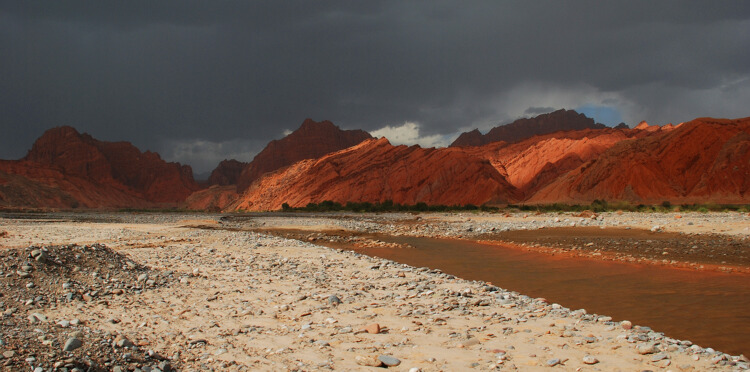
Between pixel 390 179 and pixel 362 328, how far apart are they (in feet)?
276

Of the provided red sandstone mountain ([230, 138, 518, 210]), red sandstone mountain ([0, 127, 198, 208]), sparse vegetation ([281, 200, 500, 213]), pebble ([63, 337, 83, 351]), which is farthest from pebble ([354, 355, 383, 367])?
red sandstone mountain ([0, 127, 198, 208])

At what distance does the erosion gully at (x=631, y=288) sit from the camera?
7.93m

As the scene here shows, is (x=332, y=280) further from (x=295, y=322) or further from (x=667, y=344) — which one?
(x=667, y=344)

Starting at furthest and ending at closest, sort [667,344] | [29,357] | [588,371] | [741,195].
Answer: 1. [741,195]
2. [667,344]
3. [588,371]
4. [29,357]

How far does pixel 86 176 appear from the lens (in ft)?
523

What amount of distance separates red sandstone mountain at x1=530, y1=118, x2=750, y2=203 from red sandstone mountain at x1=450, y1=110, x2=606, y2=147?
94535 mm

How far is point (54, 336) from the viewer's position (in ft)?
18.9

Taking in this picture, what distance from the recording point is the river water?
791cm

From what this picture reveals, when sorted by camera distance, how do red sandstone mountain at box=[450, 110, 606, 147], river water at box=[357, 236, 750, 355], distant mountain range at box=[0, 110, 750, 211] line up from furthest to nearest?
red sandstone mountain at box=[450, 110, 606, 147]
distant mountain range at box=[0, 110, 750, 211]
river water at box=[357, 236, 750, 355]

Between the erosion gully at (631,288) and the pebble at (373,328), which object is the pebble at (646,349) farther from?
the pebble at (373,328)

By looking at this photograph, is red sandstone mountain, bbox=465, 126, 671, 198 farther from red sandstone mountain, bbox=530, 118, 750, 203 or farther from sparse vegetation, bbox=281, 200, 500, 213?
sparse vegetation, bbox=281, 200, 500, 213

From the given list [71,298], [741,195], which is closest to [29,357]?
[71,298]

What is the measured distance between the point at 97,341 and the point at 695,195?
67.9m

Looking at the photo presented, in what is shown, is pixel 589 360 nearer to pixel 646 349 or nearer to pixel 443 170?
pixel 646 349
